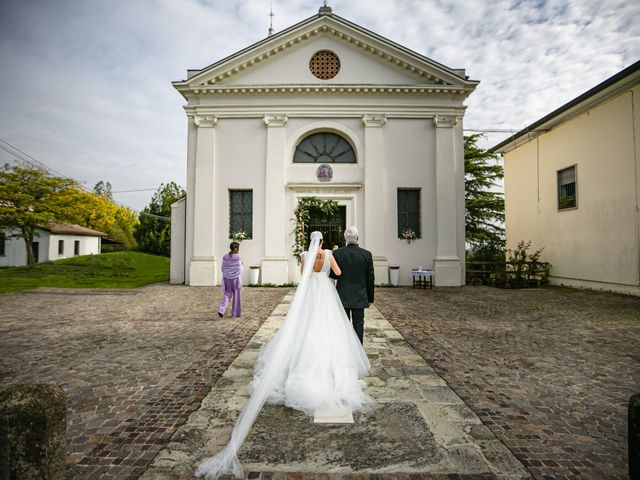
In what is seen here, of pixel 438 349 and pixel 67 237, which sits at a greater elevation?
pixel 67 237

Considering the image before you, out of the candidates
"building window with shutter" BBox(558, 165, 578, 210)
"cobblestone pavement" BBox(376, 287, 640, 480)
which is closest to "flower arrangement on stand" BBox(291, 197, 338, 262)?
"cobblestone pavement" BBox(376, 287, 640, 480)

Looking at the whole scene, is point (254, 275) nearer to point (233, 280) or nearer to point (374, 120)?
point (233, 280)

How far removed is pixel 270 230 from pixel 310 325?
427 inches

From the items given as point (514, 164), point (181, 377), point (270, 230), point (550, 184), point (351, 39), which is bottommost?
point (181, 377)

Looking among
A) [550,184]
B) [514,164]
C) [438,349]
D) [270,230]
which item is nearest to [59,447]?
[438,349]

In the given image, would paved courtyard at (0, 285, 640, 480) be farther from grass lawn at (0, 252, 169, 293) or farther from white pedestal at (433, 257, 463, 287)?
grass lawn at (0, 252, 169, 293)

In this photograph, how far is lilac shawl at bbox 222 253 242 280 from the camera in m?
8.46

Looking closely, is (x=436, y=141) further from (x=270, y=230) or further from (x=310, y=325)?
(x=310, y=325)

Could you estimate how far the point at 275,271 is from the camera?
47.8ft

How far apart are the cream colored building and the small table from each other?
5916 millimetres

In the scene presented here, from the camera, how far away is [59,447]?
227cm

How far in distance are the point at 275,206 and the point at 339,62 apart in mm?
6928

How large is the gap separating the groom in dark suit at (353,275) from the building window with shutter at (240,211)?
10.8 metres

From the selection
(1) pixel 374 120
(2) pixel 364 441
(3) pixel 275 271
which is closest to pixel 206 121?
(3) pixel 275 271
